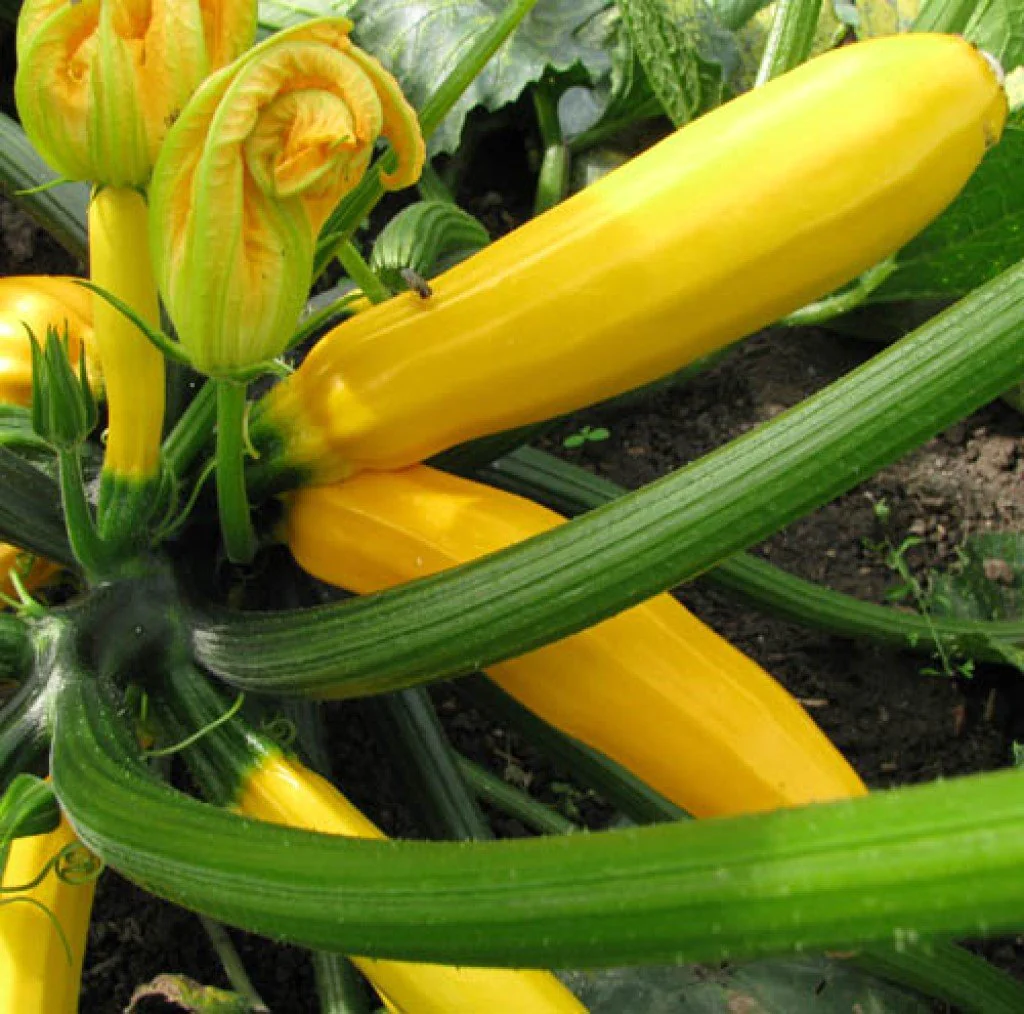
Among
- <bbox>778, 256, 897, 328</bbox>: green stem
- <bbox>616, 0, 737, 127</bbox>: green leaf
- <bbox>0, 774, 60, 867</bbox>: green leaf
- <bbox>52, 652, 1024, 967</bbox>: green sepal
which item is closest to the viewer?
<bbox>52, 652, 1024, 967</bbox>: green sepal

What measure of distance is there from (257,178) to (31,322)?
2.07 feet

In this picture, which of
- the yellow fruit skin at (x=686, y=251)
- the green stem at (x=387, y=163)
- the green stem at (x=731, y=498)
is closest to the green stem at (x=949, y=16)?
the yellow fruit skin at (x=686, y=251)

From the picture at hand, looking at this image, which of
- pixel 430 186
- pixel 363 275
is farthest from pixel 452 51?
pixel 363 275

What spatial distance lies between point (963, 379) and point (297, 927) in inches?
23.7

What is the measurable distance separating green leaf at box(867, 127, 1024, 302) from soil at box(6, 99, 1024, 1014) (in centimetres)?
25

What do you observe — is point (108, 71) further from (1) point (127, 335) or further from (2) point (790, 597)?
(2) point (790, 597)

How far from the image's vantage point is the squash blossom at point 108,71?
978mm

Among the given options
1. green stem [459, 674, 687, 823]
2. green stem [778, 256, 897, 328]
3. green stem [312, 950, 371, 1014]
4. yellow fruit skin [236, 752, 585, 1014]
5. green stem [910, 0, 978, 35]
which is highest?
green stem [910, 0, 978, 35]

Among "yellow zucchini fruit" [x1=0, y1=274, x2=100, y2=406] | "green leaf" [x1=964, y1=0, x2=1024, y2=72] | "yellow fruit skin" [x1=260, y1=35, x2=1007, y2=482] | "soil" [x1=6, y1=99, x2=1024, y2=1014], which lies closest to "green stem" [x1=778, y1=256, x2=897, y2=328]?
"soil" [x1=6, y1=99, x2=1024, y2=1014]

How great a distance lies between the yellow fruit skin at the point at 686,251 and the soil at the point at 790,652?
55 cm

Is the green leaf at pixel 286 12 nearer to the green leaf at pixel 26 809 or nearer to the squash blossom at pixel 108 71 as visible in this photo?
the squash blossom at pixel 108 71

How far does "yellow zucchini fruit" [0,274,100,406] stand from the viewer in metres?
1.46

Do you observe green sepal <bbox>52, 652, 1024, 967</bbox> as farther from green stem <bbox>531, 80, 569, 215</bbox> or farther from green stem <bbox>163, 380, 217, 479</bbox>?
green stem <bbox>531, 80, 569, 215</bbox>

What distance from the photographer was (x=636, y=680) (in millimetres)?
1270
